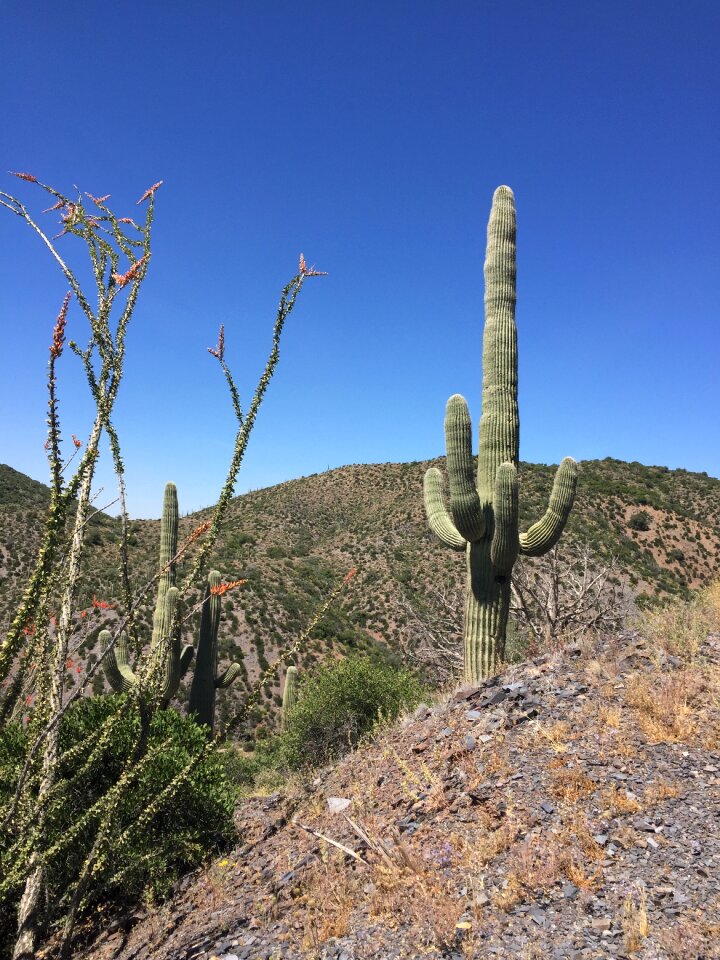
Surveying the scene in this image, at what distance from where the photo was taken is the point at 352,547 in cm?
3969

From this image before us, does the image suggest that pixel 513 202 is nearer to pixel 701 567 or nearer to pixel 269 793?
pixel 269 793

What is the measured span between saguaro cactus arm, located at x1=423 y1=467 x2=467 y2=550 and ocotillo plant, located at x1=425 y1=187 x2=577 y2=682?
0.07ft

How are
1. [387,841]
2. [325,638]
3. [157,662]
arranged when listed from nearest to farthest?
1. [157,662]
2. [387,841]
3. [325,638]

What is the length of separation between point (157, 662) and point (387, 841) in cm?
353

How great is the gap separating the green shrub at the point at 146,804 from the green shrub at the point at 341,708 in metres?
3.87

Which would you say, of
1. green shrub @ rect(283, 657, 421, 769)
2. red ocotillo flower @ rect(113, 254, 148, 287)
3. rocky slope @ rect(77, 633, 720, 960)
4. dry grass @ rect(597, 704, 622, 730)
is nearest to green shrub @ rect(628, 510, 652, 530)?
green shrub @ rect(283, 657, 421, 769)

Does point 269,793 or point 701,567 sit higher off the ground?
point 701,567

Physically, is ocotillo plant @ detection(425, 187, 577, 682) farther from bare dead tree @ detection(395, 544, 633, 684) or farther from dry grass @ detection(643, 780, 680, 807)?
dry grass @ detection(643, 780, 680, 807)

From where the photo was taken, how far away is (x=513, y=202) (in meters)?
9.49

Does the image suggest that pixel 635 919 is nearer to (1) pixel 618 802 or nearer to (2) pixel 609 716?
(1) pixel 618 802

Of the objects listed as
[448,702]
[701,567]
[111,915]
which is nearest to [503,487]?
[448,702]

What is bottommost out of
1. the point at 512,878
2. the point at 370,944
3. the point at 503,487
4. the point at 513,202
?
the point at 370,944

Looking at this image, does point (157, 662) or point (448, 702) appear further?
point (448, 702)

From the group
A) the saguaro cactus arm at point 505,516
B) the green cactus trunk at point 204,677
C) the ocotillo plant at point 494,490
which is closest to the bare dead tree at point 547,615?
the ocotillo plant at point 494,490
